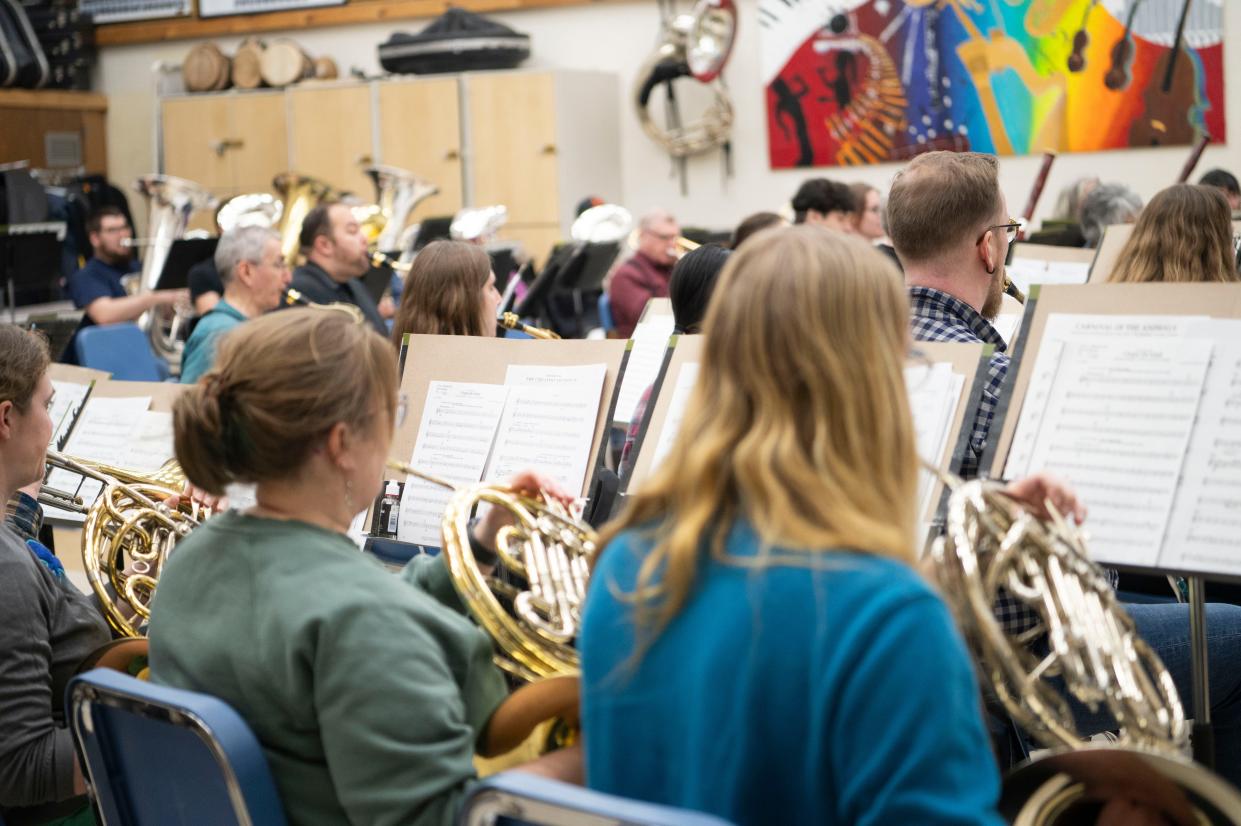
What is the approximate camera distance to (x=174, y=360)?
7094 millimetres

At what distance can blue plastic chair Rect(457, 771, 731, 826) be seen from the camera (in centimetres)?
103

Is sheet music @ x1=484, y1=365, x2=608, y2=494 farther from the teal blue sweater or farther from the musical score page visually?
the teal blue sweater

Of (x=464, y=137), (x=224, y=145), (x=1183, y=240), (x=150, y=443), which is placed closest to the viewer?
(x=1183, y=240)

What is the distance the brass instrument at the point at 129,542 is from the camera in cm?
206

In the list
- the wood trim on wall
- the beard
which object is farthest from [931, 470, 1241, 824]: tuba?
the wood trim on wall

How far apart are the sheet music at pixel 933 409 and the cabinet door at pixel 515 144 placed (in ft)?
24.8

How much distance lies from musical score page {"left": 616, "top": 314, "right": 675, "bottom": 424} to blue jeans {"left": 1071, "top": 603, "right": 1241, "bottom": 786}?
1.39 meters

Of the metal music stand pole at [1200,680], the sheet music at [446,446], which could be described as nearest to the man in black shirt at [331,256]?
the sheet music at [446,446]

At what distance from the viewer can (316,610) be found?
1.36m

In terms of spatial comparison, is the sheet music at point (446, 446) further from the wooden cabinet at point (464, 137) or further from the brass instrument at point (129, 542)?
the wooden cabinet at point (464, 137)

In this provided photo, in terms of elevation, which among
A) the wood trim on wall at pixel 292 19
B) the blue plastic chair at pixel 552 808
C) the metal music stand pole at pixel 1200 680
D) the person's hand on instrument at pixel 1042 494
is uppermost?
the wood trim on wall at pixel 292 19

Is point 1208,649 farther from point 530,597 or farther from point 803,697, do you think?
point 803,697

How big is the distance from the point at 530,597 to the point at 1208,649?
45.4 inches

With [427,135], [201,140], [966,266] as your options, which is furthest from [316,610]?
[201,140]
